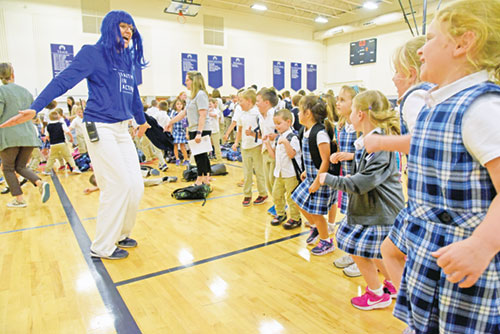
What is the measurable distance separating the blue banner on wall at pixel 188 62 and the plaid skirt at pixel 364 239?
468 inches

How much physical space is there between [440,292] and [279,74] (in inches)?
604

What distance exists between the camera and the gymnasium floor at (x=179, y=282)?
1829mm

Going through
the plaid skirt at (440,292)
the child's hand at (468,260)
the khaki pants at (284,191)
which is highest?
the child's hand at (468,260)

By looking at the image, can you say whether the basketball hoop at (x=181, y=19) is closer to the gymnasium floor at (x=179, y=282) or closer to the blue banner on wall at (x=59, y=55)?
the blue banner on wall at (x=59, y=55)

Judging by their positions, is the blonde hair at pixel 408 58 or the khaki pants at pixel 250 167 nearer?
the blonde hair at pixel 408 58

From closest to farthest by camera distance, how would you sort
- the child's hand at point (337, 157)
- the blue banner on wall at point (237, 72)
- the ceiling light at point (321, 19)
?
the child's hand at point (337, 157) → the blue banner on wall at point (237, 72) → the ceiling light at point (321, 19)

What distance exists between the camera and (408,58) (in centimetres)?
146

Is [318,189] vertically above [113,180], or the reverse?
[113,180]

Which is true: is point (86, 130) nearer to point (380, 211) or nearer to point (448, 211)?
point (380, 211)

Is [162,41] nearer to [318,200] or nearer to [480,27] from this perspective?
[318,200]

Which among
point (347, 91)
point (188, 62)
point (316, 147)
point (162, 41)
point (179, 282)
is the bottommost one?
point (179, 282)

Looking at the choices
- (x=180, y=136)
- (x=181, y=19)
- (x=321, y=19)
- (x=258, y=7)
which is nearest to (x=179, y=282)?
(x=180, y=136)

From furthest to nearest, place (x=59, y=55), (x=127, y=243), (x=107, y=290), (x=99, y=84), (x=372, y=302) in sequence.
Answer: (x=59, y=55), (x=127, y=243), (x=99, y=84), (x=107, y=290), (x=372, y=302)

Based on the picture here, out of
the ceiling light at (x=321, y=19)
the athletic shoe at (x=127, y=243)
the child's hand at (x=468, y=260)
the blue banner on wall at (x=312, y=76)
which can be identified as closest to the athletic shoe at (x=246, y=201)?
the athletic shoe at (x=127, y=243)
